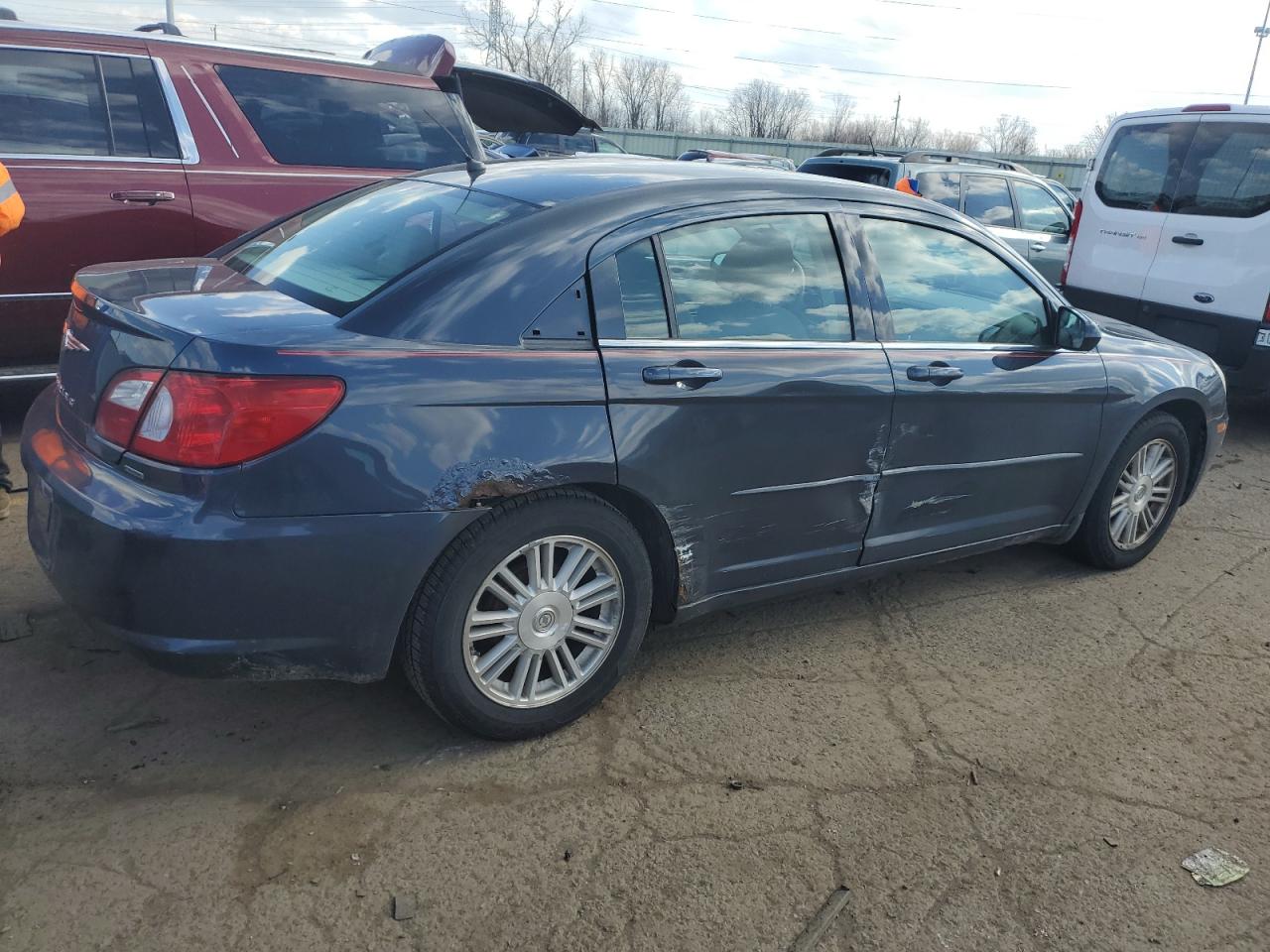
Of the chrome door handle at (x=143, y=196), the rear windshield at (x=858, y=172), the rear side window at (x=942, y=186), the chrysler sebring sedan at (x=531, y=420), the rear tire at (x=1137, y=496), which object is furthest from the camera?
the rear windshield at (x=858, y=172)

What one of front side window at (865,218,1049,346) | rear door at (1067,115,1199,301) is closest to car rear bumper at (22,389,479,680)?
front side window at (865,218,1049,346)

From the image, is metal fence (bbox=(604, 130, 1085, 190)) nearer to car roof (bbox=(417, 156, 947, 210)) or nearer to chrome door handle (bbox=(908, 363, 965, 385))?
car roof (bbox=(417, 156, 947, 210))

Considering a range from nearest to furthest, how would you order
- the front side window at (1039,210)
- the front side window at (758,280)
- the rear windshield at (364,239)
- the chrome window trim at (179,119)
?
1. the rear windshield at (364,239)
2. the front side window at (758,280)
3. the chrome window trim at (179,119)
4. the front side window at (1039,210)

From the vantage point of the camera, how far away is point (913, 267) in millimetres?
3600

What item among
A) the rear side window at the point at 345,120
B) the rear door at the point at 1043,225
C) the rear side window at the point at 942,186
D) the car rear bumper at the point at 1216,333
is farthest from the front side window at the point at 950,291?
the rear door at the point at 1043,225

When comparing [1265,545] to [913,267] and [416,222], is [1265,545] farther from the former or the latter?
[416,222]

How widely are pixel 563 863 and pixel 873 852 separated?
79 cm

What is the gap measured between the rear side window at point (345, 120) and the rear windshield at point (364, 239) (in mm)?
2077

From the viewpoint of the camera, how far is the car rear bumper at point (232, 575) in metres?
2.39

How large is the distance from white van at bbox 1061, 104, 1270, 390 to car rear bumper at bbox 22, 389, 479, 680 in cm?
613

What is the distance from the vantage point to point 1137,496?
14.7 feet

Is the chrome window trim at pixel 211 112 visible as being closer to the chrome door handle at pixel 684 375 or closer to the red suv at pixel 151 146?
the red suv at pixel 151 146

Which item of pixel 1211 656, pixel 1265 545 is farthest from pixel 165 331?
pixel 1265 545

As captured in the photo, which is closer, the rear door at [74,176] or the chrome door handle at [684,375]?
the chrome door handle at [684,375]
